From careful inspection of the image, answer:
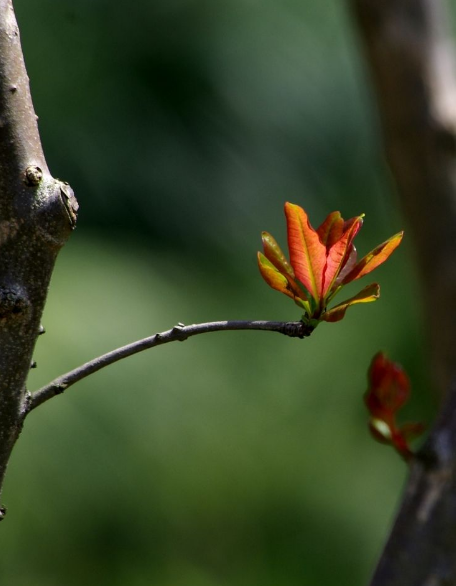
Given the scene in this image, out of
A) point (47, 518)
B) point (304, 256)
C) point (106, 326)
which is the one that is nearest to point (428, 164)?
point (304, 256)

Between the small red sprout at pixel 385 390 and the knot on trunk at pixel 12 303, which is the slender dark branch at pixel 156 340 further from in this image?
the small red sprout at pixel 385 390

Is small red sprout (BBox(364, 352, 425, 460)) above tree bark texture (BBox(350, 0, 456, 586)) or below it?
below

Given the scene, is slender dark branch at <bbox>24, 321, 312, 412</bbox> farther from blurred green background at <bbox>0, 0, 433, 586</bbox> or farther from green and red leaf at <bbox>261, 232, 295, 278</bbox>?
Result: blurred green background at <bbox>0, 0, 433, 586</bbox>

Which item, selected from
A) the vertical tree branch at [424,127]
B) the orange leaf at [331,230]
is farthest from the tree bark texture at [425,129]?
the orange leaf at [331,230]

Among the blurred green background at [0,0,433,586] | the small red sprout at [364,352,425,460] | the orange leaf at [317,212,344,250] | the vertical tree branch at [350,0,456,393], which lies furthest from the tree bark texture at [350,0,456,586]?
the blurred green background at [0,0,433,586]

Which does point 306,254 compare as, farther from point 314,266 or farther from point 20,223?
point 20,223

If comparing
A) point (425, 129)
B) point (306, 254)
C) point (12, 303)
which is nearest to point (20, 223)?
point (12, 303)

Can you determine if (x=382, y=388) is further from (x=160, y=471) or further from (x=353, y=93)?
(x=353, y=93)
